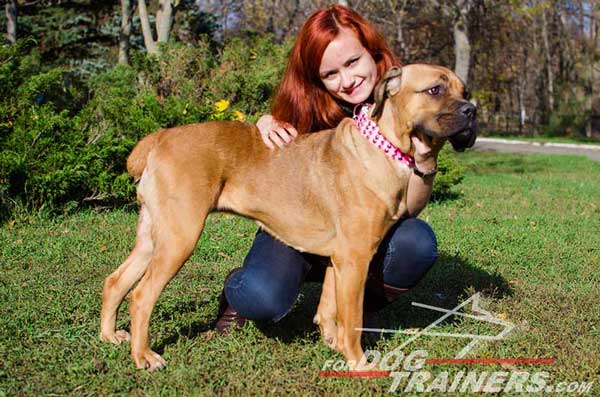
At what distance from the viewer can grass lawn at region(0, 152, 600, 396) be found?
147 inches

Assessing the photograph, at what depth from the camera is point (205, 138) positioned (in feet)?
13.1

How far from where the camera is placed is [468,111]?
3590 mm

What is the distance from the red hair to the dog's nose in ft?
3.12

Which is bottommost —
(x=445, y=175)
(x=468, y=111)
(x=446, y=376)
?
(x=446, y=376)

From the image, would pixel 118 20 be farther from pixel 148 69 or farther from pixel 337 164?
pixel 337 164

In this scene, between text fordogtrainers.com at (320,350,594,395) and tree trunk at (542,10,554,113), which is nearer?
text fordogtrainers.com at (320,350,594,395)

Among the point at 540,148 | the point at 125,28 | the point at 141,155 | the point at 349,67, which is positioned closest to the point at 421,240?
the point at 349,67

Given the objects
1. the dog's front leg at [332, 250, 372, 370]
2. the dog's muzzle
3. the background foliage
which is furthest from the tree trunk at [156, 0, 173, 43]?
the dog's muzzle

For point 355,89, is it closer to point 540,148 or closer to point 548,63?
point 540,148

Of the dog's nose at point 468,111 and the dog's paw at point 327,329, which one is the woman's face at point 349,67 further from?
the dog's paw at point 327,329

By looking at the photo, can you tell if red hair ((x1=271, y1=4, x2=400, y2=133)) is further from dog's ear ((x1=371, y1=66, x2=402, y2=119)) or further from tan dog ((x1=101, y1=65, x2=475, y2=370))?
dog's ear ((x1=371, y1=66, x2=402, y2=119))

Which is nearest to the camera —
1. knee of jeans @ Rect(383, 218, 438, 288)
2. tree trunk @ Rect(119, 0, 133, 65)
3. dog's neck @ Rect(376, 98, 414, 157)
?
dog's neck @ Rect(376, 98, 414, 157)

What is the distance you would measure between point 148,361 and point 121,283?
61 centimetres

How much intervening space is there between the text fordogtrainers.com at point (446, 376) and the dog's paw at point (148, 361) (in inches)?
37.0
